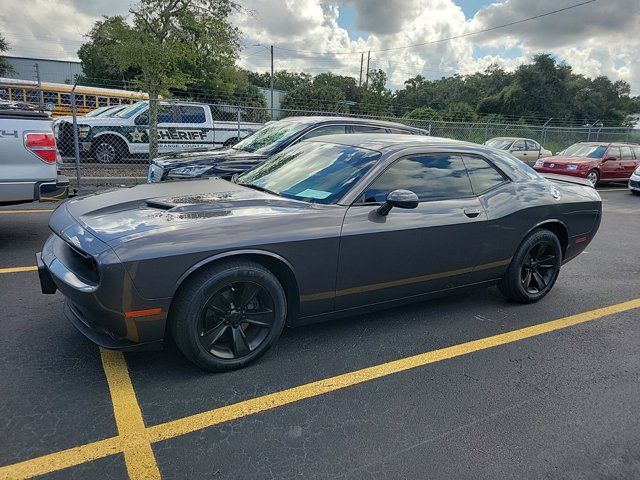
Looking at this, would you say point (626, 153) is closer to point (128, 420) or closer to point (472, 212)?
point (472, 212)

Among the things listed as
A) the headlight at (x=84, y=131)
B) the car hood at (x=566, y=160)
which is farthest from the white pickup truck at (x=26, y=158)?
the car hood at (x=566, y=160)

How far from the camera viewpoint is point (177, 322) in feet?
8.94

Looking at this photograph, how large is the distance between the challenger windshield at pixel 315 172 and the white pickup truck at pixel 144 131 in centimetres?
918

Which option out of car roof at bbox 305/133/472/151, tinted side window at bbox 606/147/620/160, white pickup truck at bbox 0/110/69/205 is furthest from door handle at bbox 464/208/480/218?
tinted side window at bbox 606/147/620/160

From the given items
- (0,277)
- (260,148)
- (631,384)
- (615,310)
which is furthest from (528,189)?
(0,277)

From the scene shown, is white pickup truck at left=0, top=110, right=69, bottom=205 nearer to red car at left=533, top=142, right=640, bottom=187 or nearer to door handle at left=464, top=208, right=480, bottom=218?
door handle at left=464, top=208, right=480, bottom=218

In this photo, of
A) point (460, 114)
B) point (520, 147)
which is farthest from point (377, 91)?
point (520, 147)

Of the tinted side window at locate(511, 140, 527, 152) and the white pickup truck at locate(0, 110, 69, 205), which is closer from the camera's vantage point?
the white pickup truck at locate(0, 110, 69, 205)

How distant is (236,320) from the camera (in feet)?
9.70

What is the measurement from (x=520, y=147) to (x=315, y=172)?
50.5ft

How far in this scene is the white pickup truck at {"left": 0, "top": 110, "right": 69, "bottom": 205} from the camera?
4.84 metres

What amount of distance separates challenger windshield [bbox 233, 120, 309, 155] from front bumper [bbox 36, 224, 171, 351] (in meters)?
4.34

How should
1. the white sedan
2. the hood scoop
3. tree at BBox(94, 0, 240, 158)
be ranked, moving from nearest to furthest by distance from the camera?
the hood scoop
tree at BBox(94, 0, 240, 158)
the white sedan

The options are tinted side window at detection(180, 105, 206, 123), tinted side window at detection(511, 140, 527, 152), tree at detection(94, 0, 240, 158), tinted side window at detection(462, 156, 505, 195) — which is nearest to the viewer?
tinted side window at detection(462, 156, 505, 195)
